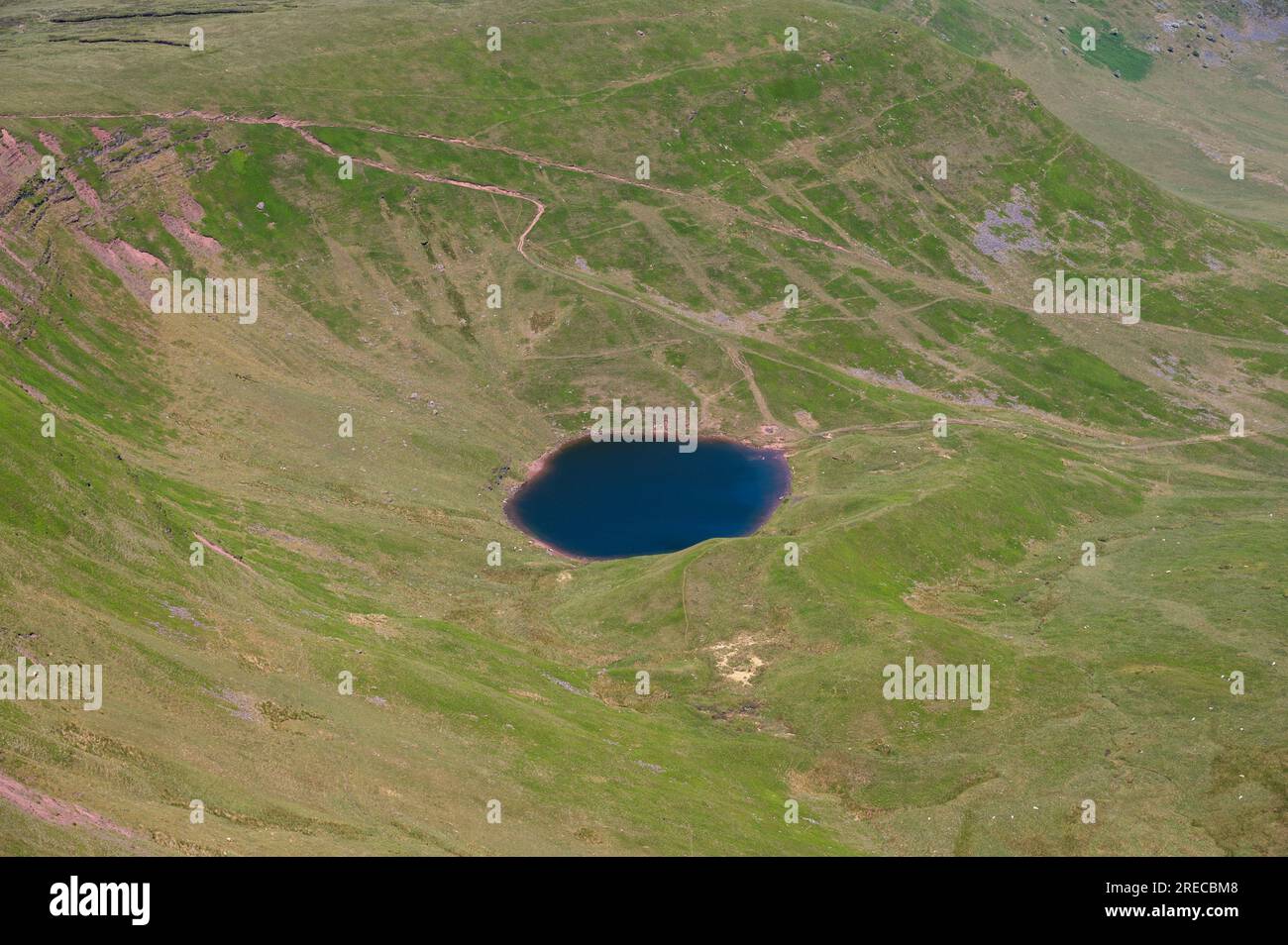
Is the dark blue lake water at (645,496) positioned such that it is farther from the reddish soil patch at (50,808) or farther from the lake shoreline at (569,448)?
the reddish soil patch at (50,808)

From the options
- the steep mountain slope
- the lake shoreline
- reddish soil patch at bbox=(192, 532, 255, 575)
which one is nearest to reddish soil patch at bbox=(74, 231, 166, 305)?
the steep mountain slope

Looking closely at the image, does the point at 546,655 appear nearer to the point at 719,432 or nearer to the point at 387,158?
the point at 719,432

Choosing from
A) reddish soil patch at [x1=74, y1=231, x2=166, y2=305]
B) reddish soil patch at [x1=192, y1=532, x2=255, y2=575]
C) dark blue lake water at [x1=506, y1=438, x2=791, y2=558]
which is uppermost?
reddish soil patch at [x1=74, y1=231, x2=166, y2=305]

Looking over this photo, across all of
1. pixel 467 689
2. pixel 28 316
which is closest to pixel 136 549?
pixel 467 689

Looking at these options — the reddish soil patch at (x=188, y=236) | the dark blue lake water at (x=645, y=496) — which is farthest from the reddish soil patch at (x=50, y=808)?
the reddish soil patch at (x=188, y=236)

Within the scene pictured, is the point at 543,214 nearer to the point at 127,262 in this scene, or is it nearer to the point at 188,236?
the point at 188,236

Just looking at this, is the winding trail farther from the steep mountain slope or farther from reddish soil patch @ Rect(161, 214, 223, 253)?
reddish soil patch @ Rect(161, 214, 223, 253)
